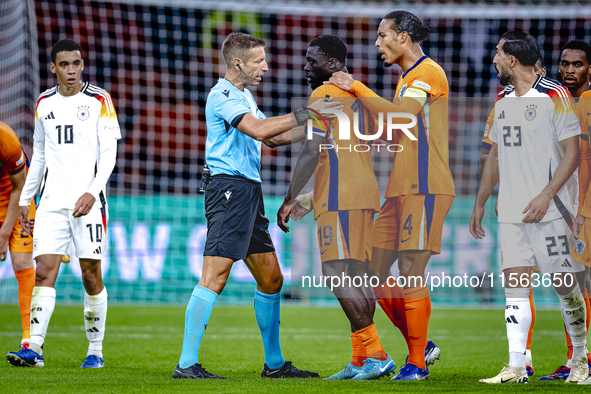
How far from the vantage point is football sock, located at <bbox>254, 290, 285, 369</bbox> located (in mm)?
4734

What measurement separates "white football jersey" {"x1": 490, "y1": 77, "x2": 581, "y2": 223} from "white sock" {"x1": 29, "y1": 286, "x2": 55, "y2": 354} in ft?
10.4

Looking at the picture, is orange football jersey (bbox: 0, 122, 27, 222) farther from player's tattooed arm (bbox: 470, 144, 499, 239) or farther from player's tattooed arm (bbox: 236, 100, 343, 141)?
player's tattooed arm (bbox: 470, 144, 499, 239)

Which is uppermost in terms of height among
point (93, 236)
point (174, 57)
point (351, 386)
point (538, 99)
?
point (174, 57)

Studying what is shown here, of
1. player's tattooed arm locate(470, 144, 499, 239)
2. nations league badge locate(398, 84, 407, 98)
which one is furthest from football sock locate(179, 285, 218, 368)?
player's tattooed arm locate(470, 144, 499, 239)

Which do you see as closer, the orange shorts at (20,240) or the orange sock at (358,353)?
the orange sock at (358,353)

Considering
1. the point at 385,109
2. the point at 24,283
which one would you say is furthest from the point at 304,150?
the point at 24,283

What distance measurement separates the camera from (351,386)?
4.09m

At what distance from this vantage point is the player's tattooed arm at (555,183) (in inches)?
171

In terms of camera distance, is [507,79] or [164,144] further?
[164,144]

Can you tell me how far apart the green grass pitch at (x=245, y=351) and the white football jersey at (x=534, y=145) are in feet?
3.51

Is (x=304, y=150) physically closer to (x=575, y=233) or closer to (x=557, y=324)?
(x=575, y=233)

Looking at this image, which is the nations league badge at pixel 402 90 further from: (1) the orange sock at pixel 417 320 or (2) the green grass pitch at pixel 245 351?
(2) the green grass pitch at pixel 245 351

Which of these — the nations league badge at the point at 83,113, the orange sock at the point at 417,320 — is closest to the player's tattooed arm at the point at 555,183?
the orange sock at the point at 417,320

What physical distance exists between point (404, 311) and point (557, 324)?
17.3 feet
